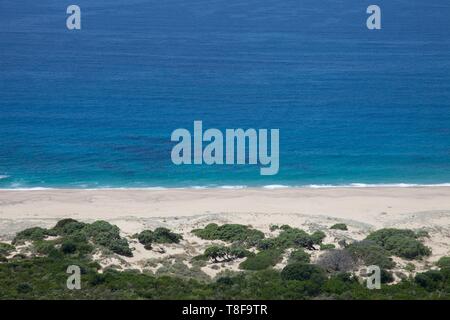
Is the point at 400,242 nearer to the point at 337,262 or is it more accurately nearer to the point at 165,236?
the point at 337,262

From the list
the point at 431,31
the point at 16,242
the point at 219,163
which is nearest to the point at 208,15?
the point at 431,31

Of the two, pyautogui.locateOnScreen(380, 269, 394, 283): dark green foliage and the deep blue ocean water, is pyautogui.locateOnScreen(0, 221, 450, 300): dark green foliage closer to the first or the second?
pyautogui.locateOnScreen(380, 269, 394, 283): dark green foliage

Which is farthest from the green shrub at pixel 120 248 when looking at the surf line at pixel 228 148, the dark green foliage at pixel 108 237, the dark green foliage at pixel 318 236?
the surf line at pixel 228 148

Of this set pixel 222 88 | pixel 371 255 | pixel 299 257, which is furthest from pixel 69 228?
pixel 222 88

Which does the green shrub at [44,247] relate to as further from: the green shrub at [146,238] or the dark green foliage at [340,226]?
the dark green foliage at [340,226]

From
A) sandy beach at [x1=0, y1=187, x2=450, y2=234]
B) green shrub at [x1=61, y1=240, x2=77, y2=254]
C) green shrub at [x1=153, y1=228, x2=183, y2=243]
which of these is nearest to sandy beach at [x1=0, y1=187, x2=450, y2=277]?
sandy beach at [x1=0, y1=187, x2=450, y2=234]

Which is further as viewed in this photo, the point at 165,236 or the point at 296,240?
the point at 165,236
